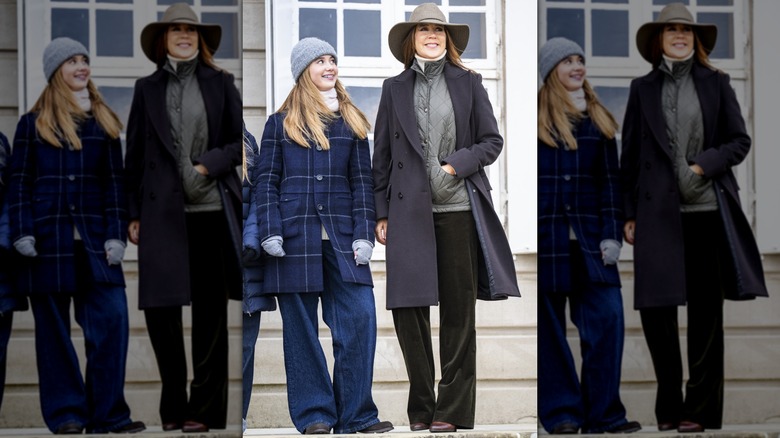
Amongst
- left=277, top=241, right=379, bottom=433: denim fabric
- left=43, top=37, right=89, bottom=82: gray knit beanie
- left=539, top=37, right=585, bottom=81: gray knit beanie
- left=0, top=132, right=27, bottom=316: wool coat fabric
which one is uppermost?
left=43, top=37, right=89, bottom=82: gray knit beanie

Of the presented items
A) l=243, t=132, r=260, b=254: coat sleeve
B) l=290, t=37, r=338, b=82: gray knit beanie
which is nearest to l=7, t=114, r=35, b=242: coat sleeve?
l=243, t=132, r=260, b=254: coat sleeve

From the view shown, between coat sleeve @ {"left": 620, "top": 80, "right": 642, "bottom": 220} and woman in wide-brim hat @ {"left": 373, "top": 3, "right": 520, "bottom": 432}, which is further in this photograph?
woman in wide-brim hat @ {"left": 373, "top": 3, "right": 520, "bottom": 432}

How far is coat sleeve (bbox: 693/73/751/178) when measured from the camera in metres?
4.86

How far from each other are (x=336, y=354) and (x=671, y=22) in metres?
2.52

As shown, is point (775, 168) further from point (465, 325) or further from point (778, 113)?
point (465, 325)

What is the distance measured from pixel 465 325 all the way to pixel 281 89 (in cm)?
158

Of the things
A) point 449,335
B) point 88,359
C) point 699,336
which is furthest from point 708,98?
point 88,359

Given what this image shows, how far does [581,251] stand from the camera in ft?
13.9

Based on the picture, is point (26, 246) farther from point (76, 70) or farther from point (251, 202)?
point (251, 202)

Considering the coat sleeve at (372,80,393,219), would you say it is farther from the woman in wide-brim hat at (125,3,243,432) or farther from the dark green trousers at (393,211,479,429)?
the woman in wide-brim hat at (125,3,243,432)

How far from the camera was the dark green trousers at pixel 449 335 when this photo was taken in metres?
5.73

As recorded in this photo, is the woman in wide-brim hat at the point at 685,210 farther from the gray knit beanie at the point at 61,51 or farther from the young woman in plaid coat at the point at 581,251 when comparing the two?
the gray knit beanie at the point at 61,51

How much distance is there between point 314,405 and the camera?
5.77 meters

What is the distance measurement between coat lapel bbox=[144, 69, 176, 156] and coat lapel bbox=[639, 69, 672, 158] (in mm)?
1865
